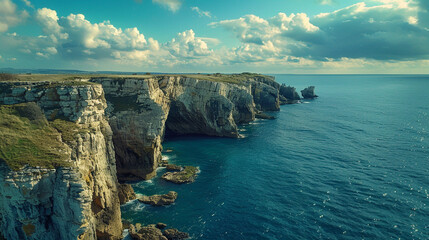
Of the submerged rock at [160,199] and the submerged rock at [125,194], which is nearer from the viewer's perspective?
the submerged rock at [160,199]

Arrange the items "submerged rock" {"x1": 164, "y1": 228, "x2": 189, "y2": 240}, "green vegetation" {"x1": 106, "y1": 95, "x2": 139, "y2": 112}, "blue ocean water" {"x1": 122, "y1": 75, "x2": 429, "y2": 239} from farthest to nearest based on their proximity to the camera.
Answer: "green vegetation" {"x1": 106, "y1": 95, "x2": 139, "y2": 112} → "blue ocean water" {"x1": 122, "y1": 75, "x2": 429, "y2": 239} → "submerged rock" {"x1": 164, "y1": 228, "x2": 189, "y2": 240}

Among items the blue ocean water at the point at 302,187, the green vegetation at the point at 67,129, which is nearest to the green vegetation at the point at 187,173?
the blue ocean water at the point at 302,187

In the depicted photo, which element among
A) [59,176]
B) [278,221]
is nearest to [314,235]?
[278,221]

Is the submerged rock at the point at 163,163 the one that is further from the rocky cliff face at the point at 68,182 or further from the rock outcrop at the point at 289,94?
the rock outcrop at the point at 289,94

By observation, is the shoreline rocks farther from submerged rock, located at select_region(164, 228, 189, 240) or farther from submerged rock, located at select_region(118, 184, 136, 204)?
submerged rock, located at select_region(118, 184, 136, 204)

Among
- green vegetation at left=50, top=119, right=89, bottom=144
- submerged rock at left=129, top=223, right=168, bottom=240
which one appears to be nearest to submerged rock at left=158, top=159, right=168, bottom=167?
submerged rock at left=129, top=223, right=168, bottom=240
